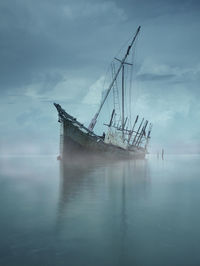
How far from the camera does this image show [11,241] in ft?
23.3

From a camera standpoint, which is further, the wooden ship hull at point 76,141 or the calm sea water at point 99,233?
the wooden ship hull at point 76,141

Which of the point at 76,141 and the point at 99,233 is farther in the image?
the point at 76,141

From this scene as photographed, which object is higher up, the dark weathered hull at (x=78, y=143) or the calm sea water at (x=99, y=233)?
the dark weathered hull at (x=78, y=143)

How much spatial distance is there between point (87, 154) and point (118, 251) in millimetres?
43711

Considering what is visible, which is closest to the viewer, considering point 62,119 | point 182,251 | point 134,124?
point 182,251

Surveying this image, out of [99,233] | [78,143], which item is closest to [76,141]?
[78,143]

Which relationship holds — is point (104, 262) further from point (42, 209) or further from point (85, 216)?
point (42, 209)

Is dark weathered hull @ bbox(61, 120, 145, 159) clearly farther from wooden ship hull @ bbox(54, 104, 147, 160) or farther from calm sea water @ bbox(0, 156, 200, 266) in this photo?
calm sea water @ bbox(0, 156, 200, 266)

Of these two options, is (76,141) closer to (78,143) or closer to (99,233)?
(78,143)

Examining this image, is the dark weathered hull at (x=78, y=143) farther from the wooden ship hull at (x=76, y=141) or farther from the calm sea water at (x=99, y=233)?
the calm sea water at (x=99, y=233)

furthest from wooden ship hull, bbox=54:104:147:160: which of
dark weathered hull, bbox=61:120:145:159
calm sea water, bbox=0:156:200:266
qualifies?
calm sea water, bbox=0:156:200:266

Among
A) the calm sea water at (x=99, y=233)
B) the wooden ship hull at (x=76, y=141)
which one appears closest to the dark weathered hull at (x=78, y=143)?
the wooden ship hull at (x=76, y=141)

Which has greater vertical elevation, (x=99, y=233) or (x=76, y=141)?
(x=76, y=141)

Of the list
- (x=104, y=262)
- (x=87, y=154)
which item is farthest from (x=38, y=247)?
(x=87, y=154)
